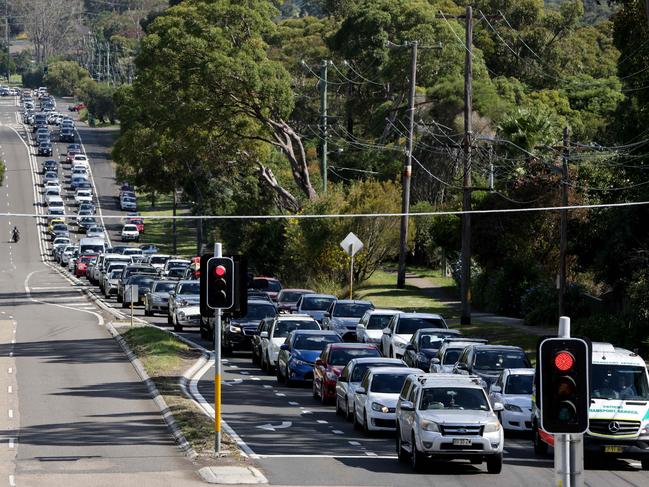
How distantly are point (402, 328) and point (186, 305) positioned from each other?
46.2ft

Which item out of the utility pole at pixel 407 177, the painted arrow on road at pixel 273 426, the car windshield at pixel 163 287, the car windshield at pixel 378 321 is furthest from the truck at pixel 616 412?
the car windshield at pixel 163 287

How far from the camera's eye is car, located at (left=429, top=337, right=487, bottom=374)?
1286 inches

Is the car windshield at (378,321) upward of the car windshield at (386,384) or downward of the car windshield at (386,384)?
upward

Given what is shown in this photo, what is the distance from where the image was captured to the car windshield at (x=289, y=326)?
39375 mm

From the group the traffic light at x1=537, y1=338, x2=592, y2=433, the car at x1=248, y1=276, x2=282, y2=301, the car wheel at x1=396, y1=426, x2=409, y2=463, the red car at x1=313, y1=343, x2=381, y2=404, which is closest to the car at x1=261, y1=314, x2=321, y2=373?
the red car at x1=313, y1=343, x2=381, y2=404

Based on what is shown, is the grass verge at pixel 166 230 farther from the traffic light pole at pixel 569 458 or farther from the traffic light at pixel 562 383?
the traffic light at pixel 562 383

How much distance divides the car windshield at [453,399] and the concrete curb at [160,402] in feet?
13.4

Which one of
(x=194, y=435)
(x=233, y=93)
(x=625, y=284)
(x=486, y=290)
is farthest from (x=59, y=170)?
(x=194, y=435)

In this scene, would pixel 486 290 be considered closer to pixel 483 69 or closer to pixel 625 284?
pixel 625 284

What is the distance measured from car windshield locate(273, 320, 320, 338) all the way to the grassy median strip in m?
2.69

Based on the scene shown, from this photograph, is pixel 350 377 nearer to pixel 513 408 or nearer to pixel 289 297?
pixel 513 408

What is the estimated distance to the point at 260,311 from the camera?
150 ft

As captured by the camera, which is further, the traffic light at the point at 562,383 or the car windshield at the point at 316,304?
the car windshield at the point at 316,304

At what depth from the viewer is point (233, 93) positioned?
66438 mm
